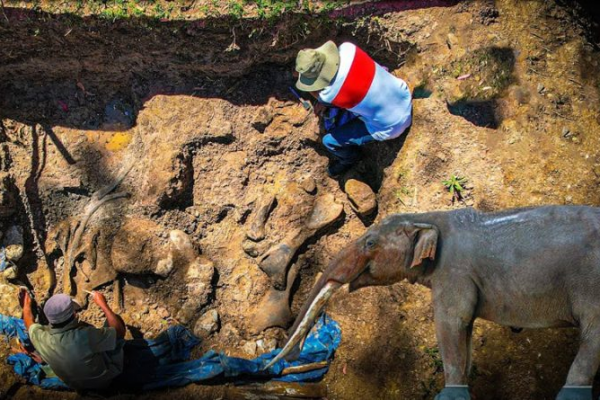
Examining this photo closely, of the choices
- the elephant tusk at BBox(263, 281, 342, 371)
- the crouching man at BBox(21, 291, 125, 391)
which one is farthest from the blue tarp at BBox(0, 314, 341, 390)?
the elephant tusk at BBox(263, 281, 342, 371)

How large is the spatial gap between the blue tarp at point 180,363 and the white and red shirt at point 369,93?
85.6 inches

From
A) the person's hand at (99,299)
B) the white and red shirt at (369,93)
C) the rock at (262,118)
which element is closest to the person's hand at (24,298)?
the person's hand at (99,299)

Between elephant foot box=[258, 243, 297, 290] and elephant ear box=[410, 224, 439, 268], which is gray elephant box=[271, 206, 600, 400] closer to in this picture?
elephant ear box=[410, 224, 439, 268]

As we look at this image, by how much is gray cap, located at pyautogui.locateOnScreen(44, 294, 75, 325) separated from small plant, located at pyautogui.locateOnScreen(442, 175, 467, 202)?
3.81m

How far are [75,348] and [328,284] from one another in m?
2.66

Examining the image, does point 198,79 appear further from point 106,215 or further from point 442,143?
point 442,143

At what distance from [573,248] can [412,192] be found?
191 cm

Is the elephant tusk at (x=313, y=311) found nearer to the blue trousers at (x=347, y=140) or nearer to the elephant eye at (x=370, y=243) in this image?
the elephant eye at (x=370, y=243)

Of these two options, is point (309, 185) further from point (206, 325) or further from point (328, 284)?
point (328, 284)

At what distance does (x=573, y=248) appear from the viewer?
334cm

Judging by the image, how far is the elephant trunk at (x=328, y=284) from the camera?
3551mm

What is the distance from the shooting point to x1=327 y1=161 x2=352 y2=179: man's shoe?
18.4ft

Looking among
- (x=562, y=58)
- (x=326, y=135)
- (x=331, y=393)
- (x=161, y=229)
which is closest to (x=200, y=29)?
(x=326, y=135)

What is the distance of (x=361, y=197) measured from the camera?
17.6ft
